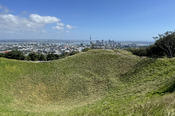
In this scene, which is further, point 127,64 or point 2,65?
point 127,64

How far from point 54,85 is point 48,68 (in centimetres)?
538

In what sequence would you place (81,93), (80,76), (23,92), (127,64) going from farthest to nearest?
(127,64), (80,76), (81,93), (23,92)

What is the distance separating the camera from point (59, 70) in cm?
2431

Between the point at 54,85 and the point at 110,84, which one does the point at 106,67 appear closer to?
the point at 110,84

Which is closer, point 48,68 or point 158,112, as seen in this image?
point 158,112

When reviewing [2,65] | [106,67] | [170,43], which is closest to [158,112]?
[106,67]

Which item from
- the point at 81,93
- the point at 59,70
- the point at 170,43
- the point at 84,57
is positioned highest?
Result: the point at 170,43

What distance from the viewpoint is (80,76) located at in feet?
74.2

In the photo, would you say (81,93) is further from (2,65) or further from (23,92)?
(2,65)

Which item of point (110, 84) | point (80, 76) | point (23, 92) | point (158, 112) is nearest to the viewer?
point (158, 112)

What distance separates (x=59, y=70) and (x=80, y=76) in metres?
4.44

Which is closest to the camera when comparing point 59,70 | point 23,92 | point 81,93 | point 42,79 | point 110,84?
point 23,92

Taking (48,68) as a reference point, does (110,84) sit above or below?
below

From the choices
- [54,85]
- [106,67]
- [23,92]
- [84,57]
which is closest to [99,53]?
[84,57]
